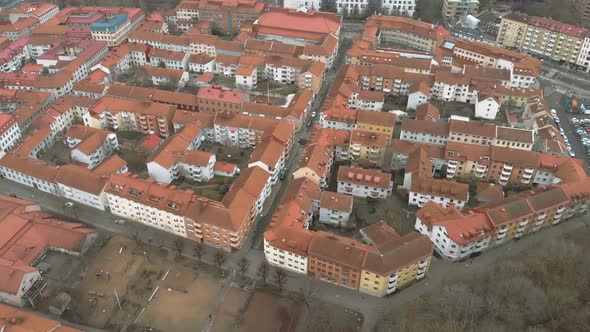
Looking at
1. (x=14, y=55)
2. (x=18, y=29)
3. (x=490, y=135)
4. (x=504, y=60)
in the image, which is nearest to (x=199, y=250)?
(x=490, y=135)

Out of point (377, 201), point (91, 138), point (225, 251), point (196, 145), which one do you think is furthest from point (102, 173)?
point (377, 201)

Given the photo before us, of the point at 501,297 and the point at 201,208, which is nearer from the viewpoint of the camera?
the point at 501,297

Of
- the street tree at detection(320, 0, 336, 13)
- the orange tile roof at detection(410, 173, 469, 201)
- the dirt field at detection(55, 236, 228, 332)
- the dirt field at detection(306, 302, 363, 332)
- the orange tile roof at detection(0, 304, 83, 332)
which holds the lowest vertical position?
the dirt field at detection(55, 236, 228, 332)

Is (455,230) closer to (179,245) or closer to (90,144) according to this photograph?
(179,245)

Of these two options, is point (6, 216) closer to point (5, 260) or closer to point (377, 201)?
point (5, 260)

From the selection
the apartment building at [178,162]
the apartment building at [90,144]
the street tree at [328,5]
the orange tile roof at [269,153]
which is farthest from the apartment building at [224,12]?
the orange tile roof at [269,153]

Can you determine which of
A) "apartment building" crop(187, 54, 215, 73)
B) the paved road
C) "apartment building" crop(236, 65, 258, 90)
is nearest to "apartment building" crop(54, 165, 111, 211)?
the paved road

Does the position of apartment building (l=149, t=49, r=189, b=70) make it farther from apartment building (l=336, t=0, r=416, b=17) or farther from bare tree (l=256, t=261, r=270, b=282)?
bare tree (l=256, t=261, r=270, b=282)
